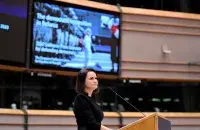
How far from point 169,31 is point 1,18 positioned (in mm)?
3869

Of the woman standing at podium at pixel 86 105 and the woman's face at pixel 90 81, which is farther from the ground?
the woman's face at pixel 90 81

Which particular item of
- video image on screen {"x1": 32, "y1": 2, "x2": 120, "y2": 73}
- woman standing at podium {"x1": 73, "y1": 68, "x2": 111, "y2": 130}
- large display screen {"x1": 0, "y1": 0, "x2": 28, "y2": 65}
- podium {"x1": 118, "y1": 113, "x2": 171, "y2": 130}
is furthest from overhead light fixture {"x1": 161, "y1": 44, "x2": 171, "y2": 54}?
woman standing at podium {"x1": 73, "y1": 68, "x2": 111, "y2": 130}

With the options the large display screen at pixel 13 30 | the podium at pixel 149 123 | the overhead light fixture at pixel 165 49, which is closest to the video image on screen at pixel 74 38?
the large display screen at pixel 13 30

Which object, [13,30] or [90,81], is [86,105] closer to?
[90,81]

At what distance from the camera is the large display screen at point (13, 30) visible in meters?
6.93

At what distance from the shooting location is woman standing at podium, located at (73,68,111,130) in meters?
3.19

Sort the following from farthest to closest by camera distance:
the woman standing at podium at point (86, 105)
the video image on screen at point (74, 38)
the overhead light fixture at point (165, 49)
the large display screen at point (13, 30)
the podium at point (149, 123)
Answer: the overhead light fixture at point (165, 49), the video image on screen at point (74, 38), the large display screen at point (13, 30), the podium at point (149, 123), the woman standing at podium at point (86, 105)

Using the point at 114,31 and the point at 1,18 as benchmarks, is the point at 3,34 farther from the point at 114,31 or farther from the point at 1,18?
the point at 114,31

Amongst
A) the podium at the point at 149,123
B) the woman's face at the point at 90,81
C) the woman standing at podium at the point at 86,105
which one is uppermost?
the woman's face at the point at 90,81

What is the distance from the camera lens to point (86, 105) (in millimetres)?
3230

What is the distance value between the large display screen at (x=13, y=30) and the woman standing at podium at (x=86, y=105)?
12.6 ft

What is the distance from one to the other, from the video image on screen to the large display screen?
0.23 m

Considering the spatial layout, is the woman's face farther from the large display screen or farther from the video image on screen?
the video image on screen

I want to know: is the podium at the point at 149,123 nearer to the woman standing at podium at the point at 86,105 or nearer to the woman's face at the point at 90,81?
the woman standing at podium at the point at 86,105
